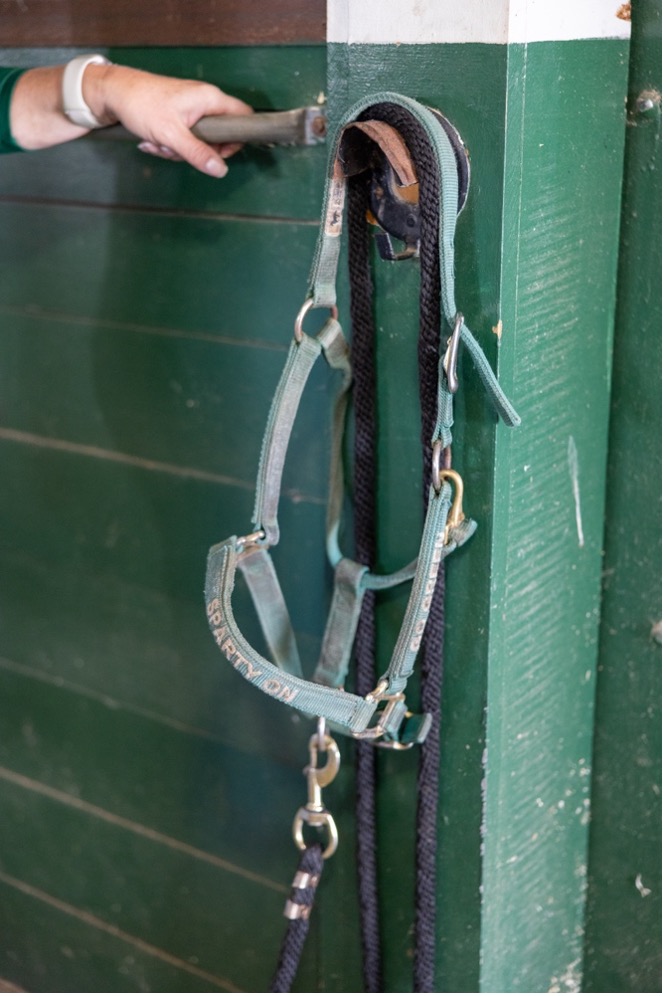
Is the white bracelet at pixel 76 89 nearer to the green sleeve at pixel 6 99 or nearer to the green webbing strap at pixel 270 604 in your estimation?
the green sleeve at pixel 6 99

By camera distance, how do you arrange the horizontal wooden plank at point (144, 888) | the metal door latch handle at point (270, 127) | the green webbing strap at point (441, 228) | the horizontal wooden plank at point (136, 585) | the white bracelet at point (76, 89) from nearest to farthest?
the green webbing strap at point (441, 228), the metal door latch handle at point (270, 127), the white bracelet at point (76, 89), the horizontal wooden plank at point (136, 585), the horizontal wooden plank at point (144, 888)

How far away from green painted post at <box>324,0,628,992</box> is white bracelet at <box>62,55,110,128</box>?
8.9 inches

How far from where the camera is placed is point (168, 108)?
0.94 metres

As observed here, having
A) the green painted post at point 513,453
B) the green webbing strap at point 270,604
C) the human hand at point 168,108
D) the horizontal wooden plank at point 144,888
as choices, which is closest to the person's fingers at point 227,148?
the human hand at point 168,108

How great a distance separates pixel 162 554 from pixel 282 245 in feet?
1.09

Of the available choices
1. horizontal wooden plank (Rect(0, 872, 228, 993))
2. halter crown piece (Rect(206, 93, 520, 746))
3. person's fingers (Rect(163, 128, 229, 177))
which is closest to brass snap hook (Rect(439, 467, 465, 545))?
halter crown piece (Rect(206, 93, 520, 746))

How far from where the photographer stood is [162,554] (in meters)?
1.16

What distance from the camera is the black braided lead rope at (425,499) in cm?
81

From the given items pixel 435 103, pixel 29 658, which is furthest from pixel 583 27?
pixel 29 658

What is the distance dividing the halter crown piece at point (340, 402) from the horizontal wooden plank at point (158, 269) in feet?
0.42

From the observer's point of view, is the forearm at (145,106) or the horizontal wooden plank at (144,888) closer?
the forearm at (145,106)

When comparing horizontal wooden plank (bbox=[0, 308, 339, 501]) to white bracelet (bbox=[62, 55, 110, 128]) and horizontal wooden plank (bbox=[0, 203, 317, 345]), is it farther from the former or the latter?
white bracelet (bbox=[62, 55, 110, 128])

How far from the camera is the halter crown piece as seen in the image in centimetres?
80

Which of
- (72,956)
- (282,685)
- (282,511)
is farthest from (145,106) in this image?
(72,956)
